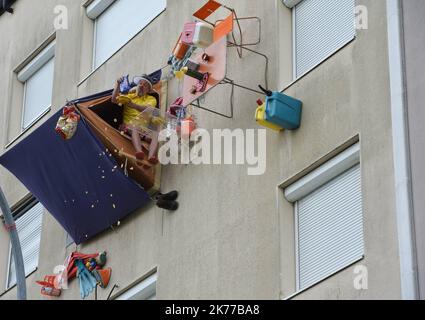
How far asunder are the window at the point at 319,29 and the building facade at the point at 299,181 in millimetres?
21

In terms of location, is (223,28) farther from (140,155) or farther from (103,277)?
(103,277)

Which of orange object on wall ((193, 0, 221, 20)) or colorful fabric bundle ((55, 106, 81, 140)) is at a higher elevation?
orange object on wall ((193, 0, 221, 20))

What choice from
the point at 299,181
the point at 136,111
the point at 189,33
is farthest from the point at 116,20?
the point at 299,181

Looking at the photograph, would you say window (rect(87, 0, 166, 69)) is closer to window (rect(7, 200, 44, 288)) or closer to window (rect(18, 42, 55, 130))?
window (rect(18, 42, 55, 130))

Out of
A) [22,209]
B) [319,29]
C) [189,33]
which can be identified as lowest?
[22,209]

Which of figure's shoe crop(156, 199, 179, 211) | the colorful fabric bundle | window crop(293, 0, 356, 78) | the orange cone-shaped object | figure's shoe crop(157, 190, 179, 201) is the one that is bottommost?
the orange cone-shaped object

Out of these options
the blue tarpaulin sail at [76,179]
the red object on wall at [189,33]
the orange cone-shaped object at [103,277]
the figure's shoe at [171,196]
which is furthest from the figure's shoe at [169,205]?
the red object on wall at [189,33]

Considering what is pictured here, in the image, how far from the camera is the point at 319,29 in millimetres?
20656

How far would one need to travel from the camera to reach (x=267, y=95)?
2005 cm

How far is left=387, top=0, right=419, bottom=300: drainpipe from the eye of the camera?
16703mm

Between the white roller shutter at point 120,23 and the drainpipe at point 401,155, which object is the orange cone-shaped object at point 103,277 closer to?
the white roller shutter at point 120,23

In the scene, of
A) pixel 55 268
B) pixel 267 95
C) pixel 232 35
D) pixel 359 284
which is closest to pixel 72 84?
pixel 55 268

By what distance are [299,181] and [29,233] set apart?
8.31m

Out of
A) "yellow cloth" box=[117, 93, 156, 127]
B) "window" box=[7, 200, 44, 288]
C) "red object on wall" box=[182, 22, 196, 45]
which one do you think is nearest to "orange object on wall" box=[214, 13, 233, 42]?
"red object on wall" box=[182, 22, 196, 45]
